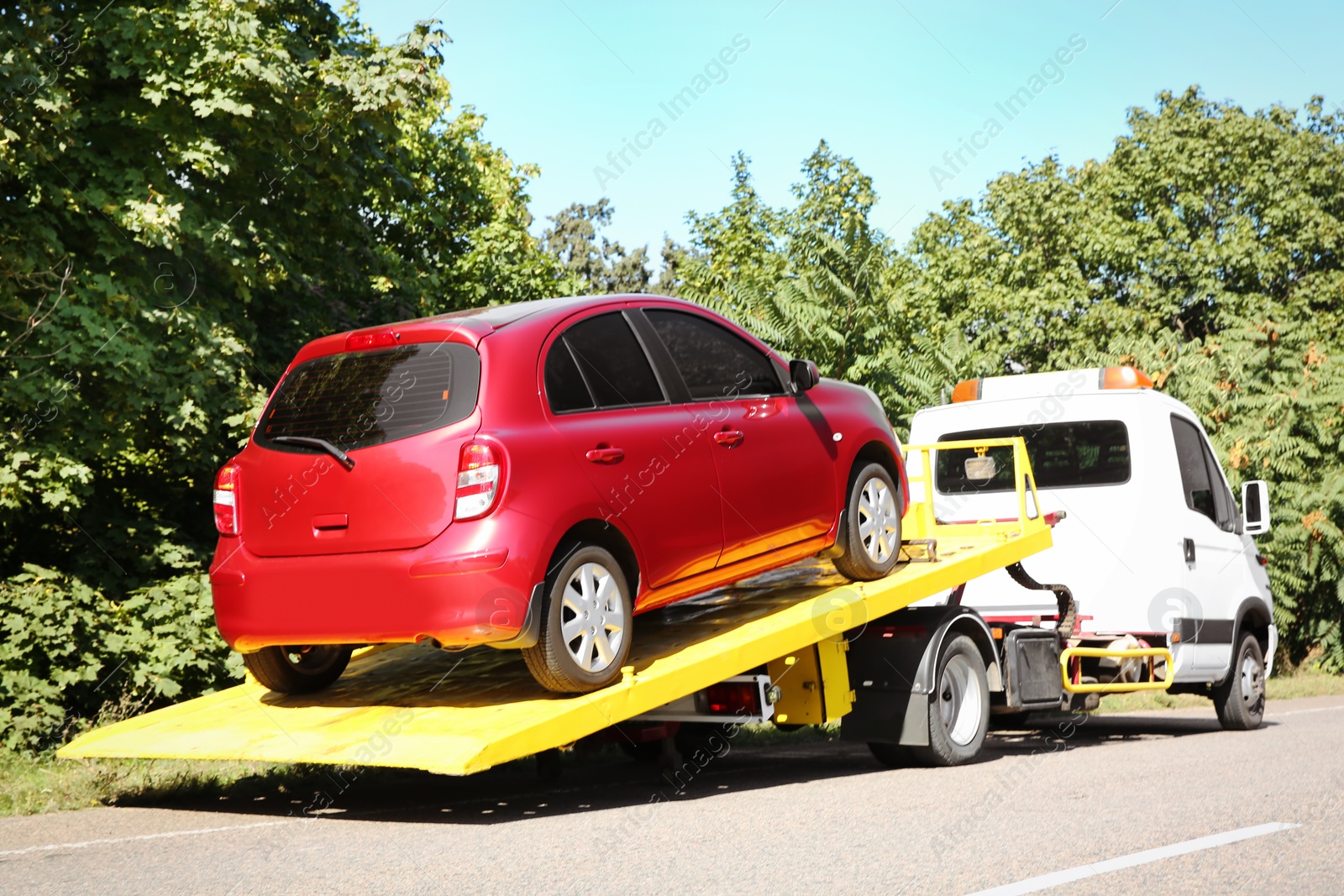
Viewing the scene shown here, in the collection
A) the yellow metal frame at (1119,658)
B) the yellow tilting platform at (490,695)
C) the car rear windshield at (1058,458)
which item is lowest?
the yellow metal frame at (1119,658)

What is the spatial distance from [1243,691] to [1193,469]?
2.21 m

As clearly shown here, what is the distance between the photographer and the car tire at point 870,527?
7.43m

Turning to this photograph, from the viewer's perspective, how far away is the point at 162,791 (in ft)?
21.9

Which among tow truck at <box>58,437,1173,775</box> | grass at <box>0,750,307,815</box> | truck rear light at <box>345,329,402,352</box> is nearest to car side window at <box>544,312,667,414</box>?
truck rear light at <box>345,329,402,352</box>

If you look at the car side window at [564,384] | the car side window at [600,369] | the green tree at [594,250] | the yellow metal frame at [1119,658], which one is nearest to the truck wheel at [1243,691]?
the yellow metal frame at [1119,658]

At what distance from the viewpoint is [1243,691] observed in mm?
10977

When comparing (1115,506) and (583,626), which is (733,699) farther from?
(1115,506)

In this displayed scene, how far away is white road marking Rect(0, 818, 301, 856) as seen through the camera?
5164mm

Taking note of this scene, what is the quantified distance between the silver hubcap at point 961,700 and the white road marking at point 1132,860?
89.1 inches

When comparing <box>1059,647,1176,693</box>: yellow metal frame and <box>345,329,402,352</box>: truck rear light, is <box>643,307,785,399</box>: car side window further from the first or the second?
<box>1059,647,1176,693</box>: yellow metal frame

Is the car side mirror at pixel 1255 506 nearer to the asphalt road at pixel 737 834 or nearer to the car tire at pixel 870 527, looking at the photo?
the asphalt road at pixel 737 834

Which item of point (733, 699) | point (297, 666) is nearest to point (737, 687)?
point (733, 699)

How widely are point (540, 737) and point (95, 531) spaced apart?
8.85 meters

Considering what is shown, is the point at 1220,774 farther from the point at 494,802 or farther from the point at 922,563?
the point at 494,802
